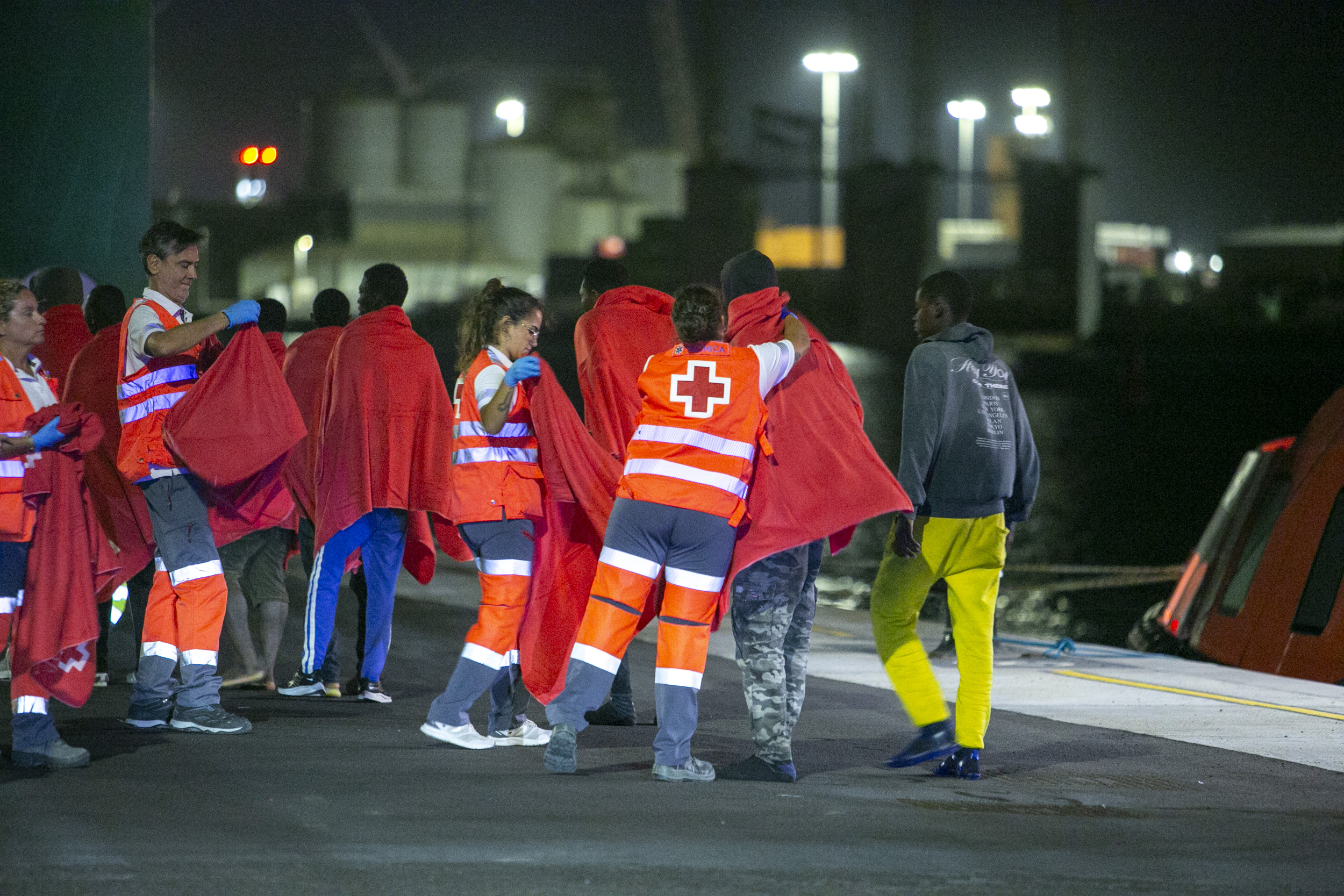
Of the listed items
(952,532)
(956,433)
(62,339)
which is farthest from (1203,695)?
(62,339)

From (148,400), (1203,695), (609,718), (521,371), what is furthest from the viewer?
(1203,695)

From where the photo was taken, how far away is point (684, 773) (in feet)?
19.1

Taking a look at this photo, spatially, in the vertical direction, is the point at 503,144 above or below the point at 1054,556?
above

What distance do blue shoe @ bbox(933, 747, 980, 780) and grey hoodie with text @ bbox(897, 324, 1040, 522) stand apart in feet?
2.89

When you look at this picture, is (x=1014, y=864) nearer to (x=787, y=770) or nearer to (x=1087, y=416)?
(x=787, y=770)

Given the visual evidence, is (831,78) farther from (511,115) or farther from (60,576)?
(60,576)

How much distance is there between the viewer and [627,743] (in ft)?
21.7

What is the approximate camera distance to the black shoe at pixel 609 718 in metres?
7.05

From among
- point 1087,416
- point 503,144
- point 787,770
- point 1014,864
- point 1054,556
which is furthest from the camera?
point 503,144

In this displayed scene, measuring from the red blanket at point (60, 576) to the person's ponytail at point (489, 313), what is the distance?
143cm

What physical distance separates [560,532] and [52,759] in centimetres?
203

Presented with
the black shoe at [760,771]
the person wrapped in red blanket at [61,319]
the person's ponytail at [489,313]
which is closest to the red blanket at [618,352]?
the person's ponytail at [489,313]

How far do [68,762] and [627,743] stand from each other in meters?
2.12

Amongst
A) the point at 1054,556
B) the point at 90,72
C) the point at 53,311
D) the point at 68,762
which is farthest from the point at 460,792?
the point at 1054,556
